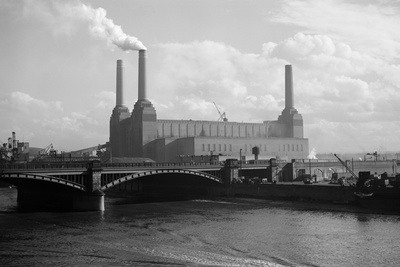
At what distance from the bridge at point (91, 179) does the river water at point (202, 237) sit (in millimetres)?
4349

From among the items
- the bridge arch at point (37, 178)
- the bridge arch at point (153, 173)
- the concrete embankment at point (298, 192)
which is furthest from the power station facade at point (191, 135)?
the bridge arch at point (37, 178)

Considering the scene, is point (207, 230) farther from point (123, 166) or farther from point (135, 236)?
point (123, 166)

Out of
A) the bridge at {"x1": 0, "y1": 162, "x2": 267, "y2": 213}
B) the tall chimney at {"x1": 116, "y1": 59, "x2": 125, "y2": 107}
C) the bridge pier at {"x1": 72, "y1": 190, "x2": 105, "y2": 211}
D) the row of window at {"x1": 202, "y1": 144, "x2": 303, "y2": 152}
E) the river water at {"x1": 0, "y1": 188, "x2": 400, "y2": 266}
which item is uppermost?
the tall chimney at {"x1": 116, "y1": 59, "x2": 125, "y2": 107}

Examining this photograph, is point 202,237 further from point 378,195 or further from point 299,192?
point 299,192

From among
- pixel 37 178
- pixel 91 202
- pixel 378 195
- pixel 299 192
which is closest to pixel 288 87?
pixel 299 192

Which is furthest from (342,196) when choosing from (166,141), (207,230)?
(166,141)

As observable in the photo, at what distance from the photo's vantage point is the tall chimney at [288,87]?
176m

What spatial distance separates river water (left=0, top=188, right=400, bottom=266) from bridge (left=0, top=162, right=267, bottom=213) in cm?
435

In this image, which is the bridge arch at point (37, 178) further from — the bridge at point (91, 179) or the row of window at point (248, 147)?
the row of window at point (248, 147)

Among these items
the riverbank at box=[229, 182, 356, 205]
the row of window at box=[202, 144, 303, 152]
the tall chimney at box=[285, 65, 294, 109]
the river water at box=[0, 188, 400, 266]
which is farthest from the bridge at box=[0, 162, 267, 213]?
the tall chimney at box=[285, 65, 294, 109]

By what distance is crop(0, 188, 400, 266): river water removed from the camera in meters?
45.7

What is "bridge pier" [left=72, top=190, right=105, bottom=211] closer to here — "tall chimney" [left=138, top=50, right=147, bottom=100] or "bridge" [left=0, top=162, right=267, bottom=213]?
"bridge" [left=0, top=162, right=267, bottom=213]

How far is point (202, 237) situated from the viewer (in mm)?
56062

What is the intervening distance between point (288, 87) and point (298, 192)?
94.0m
